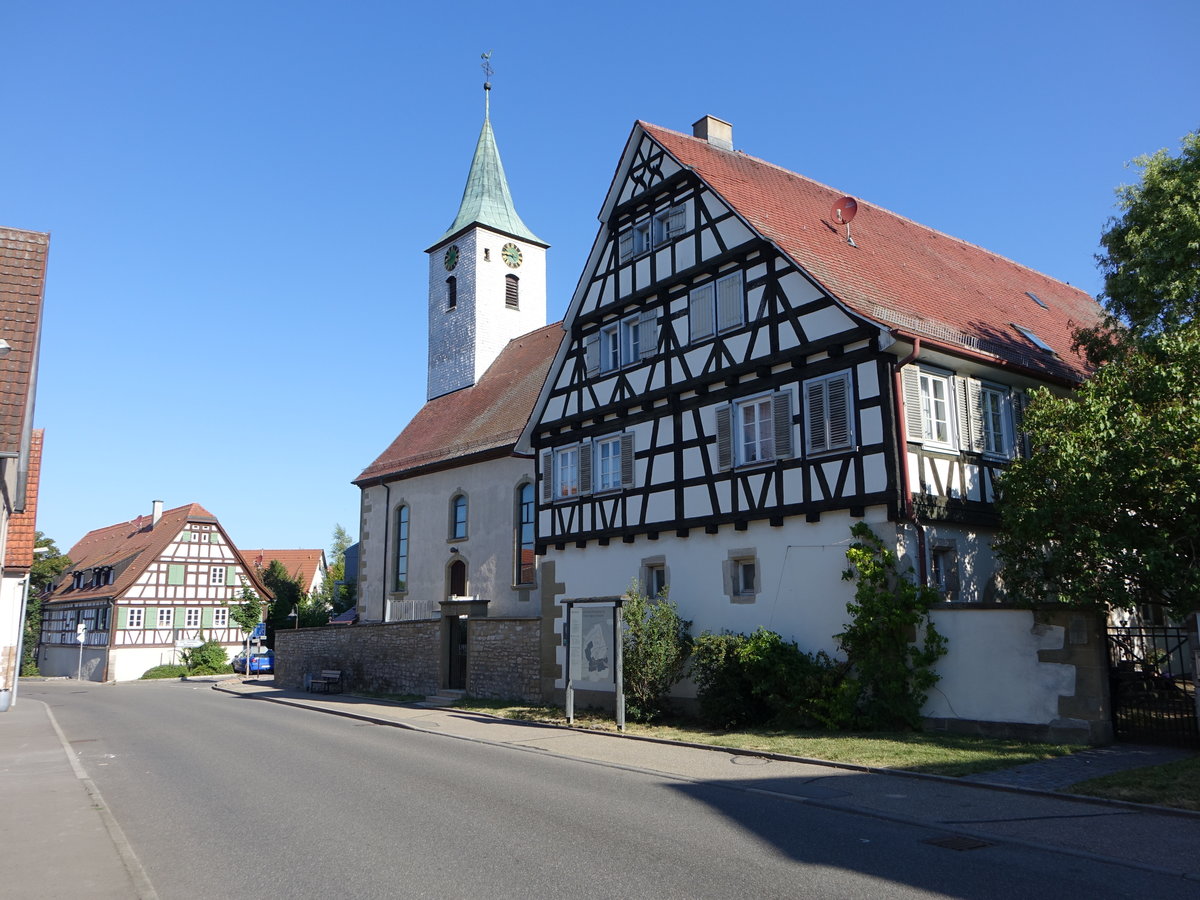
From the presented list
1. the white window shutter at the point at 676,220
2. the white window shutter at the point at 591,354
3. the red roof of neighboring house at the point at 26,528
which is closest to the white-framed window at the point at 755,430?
the white window shutter at the point at 676,220

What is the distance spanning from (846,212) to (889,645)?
10069 millimetres

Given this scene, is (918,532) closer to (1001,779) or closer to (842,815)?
(1001,779)

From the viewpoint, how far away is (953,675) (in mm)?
14898

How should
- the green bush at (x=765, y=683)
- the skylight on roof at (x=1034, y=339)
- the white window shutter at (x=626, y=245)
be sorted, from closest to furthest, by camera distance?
1. the green bush at (x=765, y=683)
2. the skylight on roof at (x=1034, y=339)
3. the white window shutter at (x=626, y=245)

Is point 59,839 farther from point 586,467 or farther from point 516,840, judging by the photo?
point 586,467

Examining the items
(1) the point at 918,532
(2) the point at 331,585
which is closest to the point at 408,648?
(1) the point at 918,532

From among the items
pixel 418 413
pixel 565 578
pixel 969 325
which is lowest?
pixel 565 578

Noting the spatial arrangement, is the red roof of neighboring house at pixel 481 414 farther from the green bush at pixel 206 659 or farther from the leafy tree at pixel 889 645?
the green bush at pixel 206 659

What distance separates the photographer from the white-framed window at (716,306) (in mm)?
19172

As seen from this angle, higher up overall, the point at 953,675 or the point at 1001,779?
the point at 953,675

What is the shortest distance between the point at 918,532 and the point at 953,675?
7.61 feet

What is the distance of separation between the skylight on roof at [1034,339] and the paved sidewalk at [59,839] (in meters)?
18.4

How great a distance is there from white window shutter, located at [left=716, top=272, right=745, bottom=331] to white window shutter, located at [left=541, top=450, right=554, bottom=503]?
596 centimetres

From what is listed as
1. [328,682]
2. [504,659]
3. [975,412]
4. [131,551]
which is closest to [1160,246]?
[975,412]
